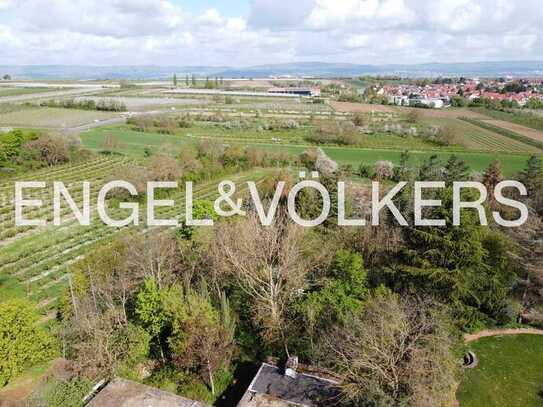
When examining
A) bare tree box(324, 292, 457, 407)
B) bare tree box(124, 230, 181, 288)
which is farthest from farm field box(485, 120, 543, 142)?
bare tree box(124, 230, 181, 288)

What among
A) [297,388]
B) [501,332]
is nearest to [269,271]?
[297,388]

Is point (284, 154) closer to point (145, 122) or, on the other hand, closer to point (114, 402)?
point (145, 122)

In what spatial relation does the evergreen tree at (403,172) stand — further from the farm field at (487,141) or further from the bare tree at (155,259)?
the bare tree at (155,259)

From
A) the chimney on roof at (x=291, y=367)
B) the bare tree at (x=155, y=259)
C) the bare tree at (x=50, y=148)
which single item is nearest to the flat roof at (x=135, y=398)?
the chimney on roof at (x=291, y=367)

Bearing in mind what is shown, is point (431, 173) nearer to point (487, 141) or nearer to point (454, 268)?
point (454, 268)

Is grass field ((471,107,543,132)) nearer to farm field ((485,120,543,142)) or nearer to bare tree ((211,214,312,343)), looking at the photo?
farm field ((485,120,543,142))
